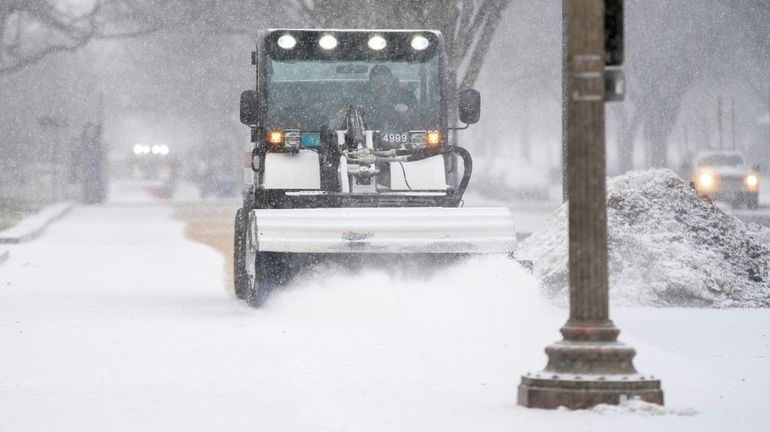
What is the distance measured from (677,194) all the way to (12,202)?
35.1 m

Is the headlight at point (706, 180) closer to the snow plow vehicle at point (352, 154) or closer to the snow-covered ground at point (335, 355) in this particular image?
the snow-covered ground at point (335, 355)

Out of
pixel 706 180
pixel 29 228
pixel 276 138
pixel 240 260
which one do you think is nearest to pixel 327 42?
pixel 276 138

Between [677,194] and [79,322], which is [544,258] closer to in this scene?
[677,194]

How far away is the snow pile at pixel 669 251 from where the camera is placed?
15672 millimetres

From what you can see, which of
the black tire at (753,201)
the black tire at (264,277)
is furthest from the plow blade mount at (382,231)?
the black tire at (753,201)

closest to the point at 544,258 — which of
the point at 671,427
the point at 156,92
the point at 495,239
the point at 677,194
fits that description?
the point at 677,194

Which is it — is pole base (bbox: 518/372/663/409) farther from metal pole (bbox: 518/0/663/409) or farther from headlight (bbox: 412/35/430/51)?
headlight (bbox: 412/35/430/51)

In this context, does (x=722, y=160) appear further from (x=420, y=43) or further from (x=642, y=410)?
(x=642, y=410)

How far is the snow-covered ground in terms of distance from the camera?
8508 mm

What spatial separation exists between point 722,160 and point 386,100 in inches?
1229

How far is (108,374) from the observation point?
10.2 m

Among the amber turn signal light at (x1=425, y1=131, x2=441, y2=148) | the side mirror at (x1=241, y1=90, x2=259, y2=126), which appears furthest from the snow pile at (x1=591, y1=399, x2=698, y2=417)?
the amber turn signal light at (x1=425, y1=131, x2=441, y2=148)

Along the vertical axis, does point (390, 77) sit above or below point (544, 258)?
above

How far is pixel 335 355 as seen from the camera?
443 inches
